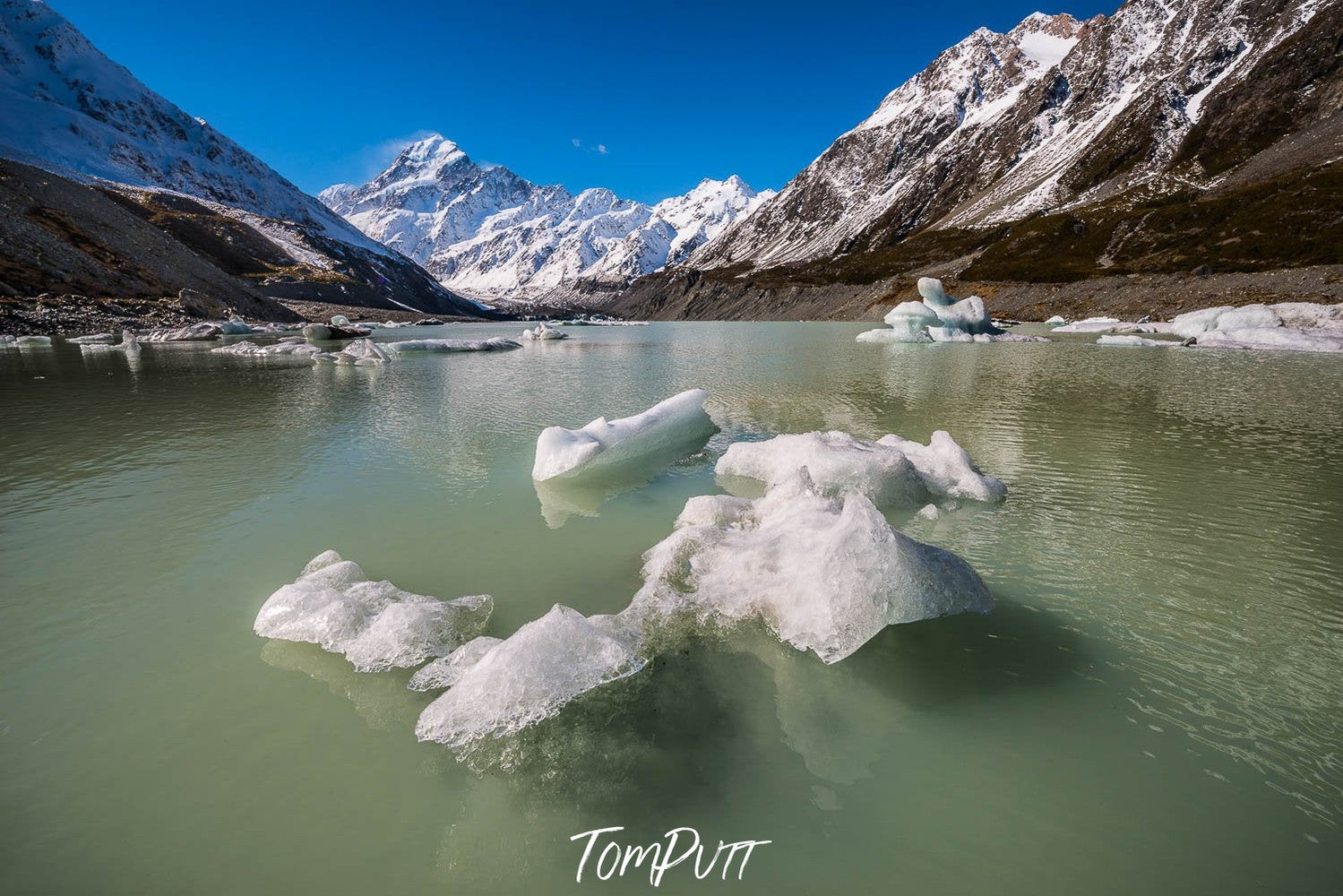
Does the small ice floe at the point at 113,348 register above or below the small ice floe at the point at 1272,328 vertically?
below

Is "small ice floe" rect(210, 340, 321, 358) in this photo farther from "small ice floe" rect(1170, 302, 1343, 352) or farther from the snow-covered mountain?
the snow-covered mountain

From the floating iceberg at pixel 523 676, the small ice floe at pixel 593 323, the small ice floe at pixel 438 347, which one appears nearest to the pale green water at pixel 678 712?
the floating iceberg at pixel 523 676

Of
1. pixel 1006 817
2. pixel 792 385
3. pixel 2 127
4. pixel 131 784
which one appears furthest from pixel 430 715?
pixel 2 127

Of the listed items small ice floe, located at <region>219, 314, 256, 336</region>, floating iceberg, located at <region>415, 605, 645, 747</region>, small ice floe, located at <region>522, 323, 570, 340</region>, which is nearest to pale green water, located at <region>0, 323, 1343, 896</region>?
floating iceberg, located at <region>415, 605, 645, 747</region>

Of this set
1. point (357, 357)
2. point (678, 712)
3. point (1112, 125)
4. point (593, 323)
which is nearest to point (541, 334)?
point (357, 357)

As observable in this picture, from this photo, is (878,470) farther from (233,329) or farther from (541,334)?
(233,329)

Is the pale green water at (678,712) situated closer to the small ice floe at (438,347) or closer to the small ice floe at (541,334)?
the small ice floe at (438,347)
